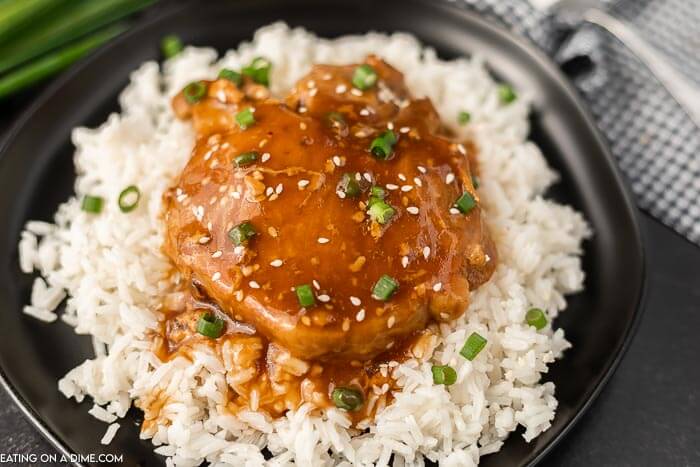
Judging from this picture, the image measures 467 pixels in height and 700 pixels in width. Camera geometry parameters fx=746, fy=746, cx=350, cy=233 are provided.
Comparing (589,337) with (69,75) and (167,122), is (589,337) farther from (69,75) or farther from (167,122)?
(69,75)

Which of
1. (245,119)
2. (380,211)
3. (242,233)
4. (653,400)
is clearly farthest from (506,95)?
(242,233)

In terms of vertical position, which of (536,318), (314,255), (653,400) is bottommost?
(653,400)

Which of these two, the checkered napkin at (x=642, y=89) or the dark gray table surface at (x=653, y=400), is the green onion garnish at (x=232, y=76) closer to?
the checkered napkin at (x=642, y=89)

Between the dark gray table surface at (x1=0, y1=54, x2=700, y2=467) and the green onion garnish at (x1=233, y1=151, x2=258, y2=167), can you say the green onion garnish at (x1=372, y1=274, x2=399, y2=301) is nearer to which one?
the green onion garnish at (x1=233, y1=151, x2=258, y2=167)

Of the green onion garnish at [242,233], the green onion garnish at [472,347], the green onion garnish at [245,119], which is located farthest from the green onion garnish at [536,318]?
the green onion garnish at [245,119]

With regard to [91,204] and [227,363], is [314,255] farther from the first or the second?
[91,204]

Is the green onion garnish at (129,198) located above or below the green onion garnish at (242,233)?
below

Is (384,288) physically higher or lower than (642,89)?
higher

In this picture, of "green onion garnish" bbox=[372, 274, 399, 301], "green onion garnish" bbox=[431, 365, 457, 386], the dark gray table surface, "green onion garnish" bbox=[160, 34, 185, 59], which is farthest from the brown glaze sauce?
"green onion garnish" bbox=[160, 34, 185, 59]
